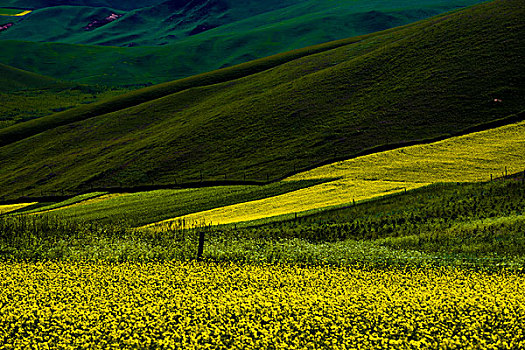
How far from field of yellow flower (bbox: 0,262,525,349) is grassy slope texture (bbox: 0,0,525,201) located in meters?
47.7

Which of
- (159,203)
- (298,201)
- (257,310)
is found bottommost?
(298,201)

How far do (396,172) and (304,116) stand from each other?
120ft

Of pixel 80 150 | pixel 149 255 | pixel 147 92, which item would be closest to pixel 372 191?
pixel 149 255

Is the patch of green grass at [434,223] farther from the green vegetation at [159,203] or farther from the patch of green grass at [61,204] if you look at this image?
the patch of green grass at [61,204]

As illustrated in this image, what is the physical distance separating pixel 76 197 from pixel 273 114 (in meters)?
37.5

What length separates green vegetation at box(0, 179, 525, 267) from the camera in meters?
27.0

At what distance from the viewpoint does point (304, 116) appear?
91.4 m

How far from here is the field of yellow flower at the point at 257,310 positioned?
14156mm

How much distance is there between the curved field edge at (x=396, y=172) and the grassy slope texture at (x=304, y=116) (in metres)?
6.23

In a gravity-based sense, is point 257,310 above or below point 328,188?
above

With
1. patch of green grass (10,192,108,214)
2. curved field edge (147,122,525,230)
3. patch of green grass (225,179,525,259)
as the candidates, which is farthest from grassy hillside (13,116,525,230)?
patch of green grass (225,179,525,259)

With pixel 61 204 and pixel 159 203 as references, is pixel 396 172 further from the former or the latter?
pixel 61 204

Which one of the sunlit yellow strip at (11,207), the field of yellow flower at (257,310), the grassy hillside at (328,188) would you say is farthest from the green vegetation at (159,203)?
the field of yellow flower at (257,310)

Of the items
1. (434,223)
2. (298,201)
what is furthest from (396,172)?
(434,223)
